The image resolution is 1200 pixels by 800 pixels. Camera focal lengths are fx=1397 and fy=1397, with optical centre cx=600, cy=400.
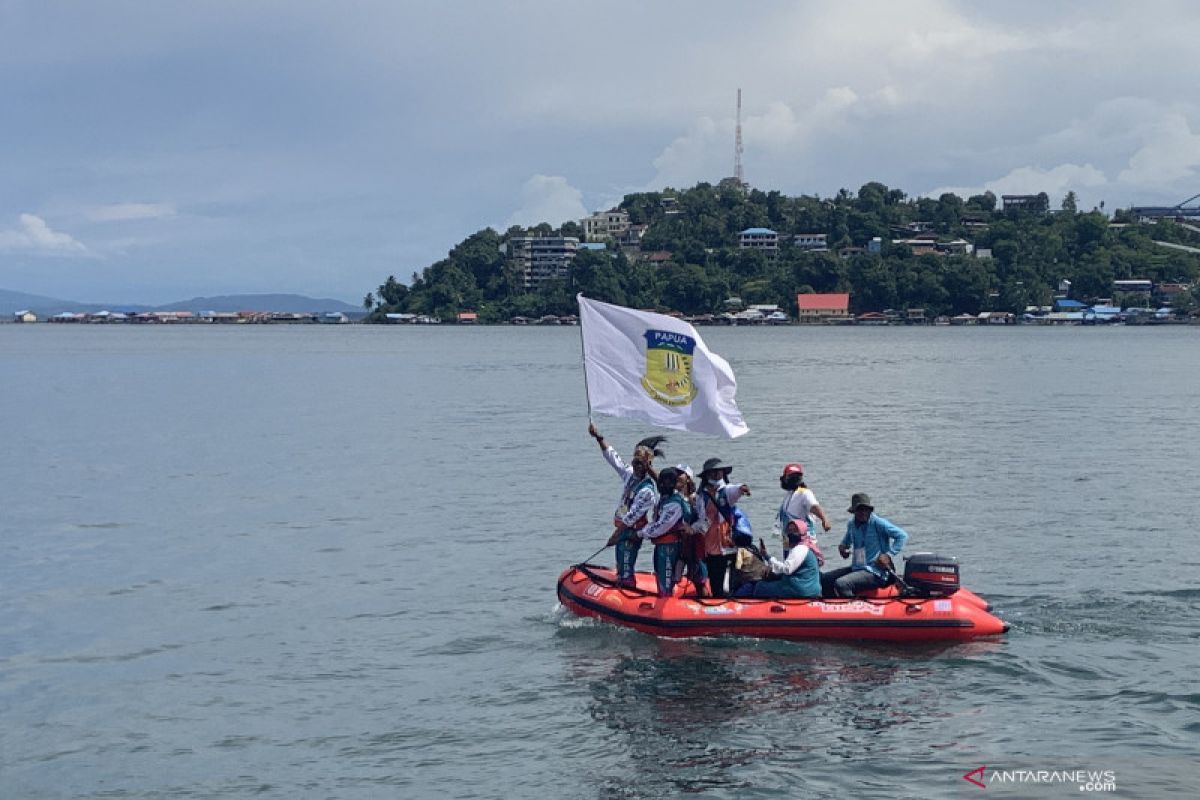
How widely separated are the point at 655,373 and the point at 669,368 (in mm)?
231

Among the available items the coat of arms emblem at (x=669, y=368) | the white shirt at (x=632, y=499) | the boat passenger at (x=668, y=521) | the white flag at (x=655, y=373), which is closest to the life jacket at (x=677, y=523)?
the boat passenger at (x=668, y=521)

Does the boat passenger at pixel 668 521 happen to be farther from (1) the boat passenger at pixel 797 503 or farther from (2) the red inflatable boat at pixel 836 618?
(1) the boat passenger at pixel 797 503

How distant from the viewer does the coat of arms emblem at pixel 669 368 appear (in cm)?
1944

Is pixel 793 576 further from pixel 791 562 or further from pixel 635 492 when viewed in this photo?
pixel 635 492

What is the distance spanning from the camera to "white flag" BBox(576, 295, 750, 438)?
1942 cm

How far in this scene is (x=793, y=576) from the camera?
62.6ft

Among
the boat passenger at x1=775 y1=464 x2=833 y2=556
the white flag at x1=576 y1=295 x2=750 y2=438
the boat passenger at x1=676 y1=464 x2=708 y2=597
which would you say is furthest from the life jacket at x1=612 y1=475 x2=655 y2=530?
the boat passenger at x1=775 y1=464 x2=833 y2=556

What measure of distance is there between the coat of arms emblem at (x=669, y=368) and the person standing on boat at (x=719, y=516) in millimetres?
1241

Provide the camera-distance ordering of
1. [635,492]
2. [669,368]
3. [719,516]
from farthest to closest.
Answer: [669,368] < [635,492] < [719,516]

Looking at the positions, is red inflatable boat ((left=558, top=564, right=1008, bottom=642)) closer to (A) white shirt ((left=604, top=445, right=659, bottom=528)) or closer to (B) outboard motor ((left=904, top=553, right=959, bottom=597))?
(B) outboard motor ((left=904, top=553, right=959, bottom=597))

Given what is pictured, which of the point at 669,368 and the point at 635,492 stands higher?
the point at 669,368

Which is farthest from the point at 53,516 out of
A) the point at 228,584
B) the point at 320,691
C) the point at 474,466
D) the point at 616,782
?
the point at 616,782

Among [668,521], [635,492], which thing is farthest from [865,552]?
[635,492]

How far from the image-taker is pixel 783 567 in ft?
62.2
